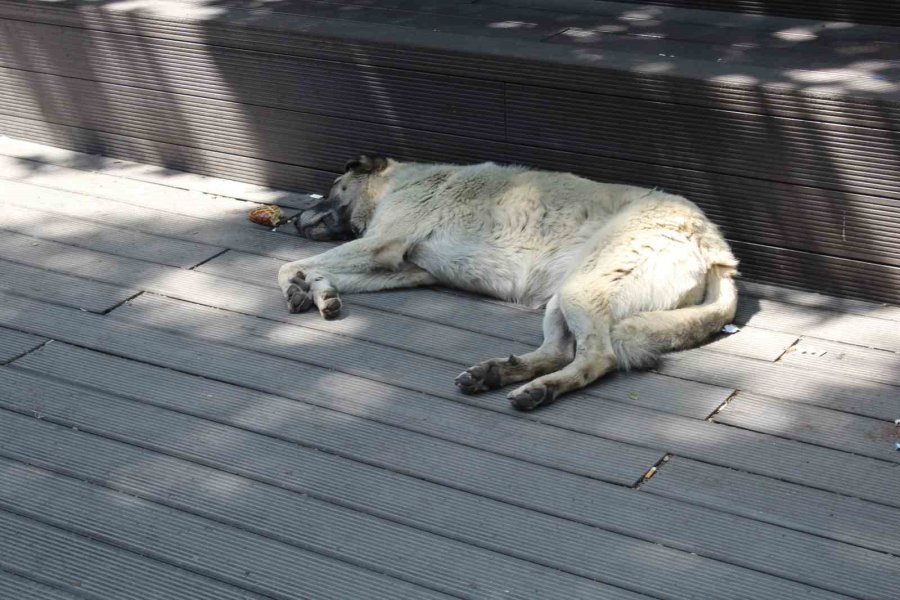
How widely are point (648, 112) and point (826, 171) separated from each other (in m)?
0.78

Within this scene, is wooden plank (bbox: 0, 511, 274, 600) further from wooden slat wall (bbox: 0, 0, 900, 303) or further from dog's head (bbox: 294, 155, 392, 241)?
wooden slat wall (bbox: 0, 0, 900, 303)

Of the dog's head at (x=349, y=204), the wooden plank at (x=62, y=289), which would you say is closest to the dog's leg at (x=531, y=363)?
the dog's head at (x=349, y=204)

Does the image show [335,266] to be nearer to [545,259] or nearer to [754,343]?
[545,259]

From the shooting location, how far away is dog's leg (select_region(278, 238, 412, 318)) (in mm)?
5066

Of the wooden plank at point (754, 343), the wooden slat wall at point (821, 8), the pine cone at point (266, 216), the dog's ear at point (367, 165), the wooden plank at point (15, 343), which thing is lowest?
the wooden plank at point (754, 343)

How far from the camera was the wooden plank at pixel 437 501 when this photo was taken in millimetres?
3354

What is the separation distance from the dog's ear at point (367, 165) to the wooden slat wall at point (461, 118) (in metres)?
0.24

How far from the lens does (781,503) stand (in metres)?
3.60

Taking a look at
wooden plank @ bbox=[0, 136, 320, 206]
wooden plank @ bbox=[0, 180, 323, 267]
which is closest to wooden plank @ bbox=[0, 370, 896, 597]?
wooden plank @ bbox=[0, 180, 323, 267]

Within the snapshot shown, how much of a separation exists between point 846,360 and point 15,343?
3204mm

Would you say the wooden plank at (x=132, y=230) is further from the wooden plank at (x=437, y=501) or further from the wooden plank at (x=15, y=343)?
the wooden plank at (x=437, y=501)

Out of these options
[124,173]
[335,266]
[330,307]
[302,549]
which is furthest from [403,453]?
[124,173]

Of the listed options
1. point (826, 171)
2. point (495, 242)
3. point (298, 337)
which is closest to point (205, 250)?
point (298, 337)

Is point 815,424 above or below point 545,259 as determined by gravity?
below
